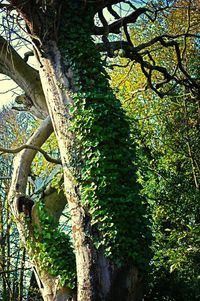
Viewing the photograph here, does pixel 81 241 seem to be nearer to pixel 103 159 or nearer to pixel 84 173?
pixel 84 173

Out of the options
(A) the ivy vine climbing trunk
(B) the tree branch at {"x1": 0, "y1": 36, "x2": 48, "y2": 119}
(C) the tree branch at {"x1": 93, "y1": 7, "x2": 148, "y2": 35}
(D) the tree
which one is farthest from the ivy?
(C) the tree branch at {"x1": 93, "y1": 7, "x2": 148, "y2": 35}

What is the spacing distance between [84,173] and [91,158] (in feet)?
0.62

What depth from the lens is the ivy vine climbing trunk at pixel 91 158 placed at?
5504 millimetres

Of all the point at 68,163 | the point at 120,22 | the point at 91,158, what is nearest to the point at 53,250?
the point at 68,163

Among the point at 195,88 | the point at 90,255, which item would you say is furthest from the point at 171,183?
the point at 90,255


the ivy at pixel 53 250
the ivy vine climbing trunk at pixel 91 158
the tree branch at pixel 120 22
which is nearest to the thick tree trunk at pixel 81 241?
the ivy vine climbing trunk at pixel 91 158

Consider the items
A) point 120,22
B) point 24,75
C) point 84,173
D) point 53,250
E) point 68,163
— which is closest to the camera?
point 84,173

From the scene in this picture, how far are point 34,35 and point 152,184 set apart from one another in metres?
3.34

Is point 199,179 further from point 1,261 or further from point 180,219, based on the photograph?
point 1,261

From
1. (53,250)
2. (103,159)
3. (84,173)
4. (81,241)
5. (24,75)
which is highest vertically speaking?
(24,75)

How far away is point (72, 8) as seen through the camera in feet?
20.9

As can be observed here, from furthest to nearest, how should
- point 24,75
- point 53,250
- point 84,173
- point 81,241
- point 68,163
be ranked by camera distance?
point 24,75, point 53,250, point 68,163, point 84,173, point 81,241

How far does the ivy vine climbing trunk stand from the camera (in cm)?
550

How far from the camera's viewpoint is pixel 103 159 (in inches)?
225
